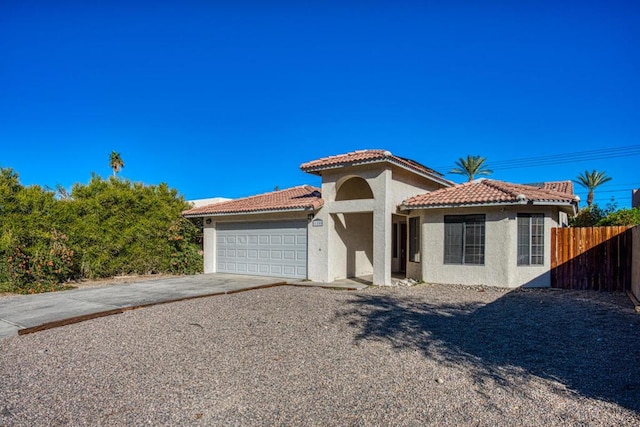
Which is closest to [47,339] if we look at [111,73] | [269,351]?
[269,351]

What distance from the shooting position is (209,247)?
20.4 metres

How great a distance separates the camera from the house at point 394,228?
14.5 metres

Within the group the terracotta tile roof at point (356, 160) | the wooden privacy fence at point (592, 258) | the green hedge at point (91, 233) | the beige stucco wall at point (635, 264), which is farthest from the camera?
the terracotta tile roof at point (356, 160)

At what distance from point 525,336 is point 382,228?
24.9ft

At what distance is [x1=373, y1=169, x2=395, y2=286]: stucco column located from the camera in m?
14.9

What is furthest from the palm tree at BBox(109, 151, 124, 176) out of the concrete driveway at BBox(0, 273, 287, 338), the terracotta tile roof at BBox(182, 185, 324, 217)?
the concrete driveway at BBox(0, 273, 287, 338)

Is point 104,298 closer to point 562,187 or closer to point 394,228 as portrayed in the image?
point 394,228

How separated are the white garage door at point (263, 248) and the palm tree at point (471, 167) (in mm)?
32016

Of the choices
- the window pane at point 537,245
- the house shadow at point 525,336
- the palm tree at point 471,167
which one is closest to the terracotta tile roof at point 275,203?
the house shadow at point 525,336

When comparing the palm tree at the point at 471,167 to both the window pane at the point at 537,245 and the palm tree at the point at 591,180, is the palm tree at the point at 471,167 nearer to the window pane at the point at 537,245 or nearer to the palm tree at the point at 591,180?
the palm tree at the point at 591,180

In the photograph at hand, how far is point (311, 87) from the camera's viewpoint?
76.9ft

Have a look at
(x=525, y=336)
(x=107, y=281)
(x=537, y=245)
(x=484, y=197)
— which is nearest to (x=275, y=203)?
(x=107, y=281)

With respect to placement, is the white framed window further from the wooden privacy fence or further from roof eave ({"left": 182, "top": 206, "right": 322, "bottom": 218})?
roof eave ({"left": 182, "top": 206, "right": 322, "bottom": 218})

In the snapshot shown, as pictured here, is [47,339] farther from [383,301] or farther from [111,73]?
[111,73]
